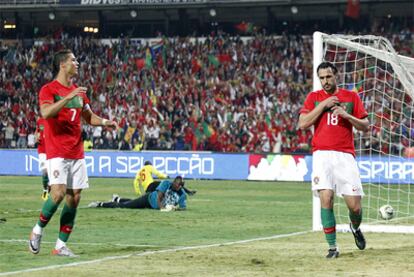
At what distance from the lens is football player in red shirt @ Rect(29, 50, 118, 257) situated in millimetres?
12344

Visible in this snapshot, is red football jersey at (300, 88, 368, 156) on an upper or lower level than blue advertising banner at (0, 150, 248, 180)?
upper

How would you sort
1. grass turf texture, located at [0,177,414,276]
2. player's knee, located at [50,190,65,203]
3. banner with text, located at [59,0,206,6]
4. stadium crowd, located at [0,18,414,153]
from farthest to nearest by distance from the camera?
banner with text, located at [59,0,206,6] → stadium crowd, located at [0,18,414,153] → player's knee, located at [50,190,65,203] → grass turf texture, located at [0,177,414,276]

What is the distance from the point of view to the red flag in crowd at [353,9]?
45250mm

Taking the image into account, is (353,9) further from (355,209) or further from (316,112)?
(316,112)

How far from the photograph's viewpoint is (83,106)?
41.5 feet

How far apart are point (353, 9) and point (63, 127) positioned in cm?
3497

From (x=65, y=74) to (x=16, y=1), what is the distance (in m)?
38.6

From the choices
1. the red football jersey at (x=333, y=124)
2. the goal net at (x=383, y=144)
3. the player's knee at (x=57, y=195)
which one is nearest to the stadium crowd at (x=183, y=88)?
the goal net at (x=383, y=144)

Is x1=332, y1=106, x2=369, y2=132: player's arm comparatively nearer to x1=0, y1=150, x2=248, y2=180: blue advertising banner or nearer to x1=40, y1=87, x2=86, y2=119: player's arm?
x1=40, y1=87, x2=86, y2=119: player's arm

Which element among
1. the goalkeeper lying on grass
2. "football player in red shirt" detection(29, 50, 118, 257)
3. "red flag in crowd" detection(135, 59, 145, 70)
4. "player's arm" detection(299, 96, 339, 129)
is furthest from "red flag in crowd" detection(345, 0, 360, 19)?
"football player in red shirt" detection(29, 50, 118, 257)

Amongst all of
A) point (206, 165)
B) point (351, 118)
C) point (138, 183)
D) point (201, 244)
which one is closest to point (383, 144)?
point (206, 165)

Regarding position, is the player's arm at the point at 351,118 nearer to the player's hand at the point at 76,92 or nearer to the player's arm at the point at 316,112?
the player's arm at the point at 316,112

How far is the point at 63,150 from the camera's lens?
40.7 ft

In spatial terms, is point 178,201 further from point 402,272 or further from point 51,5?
point 51,5
